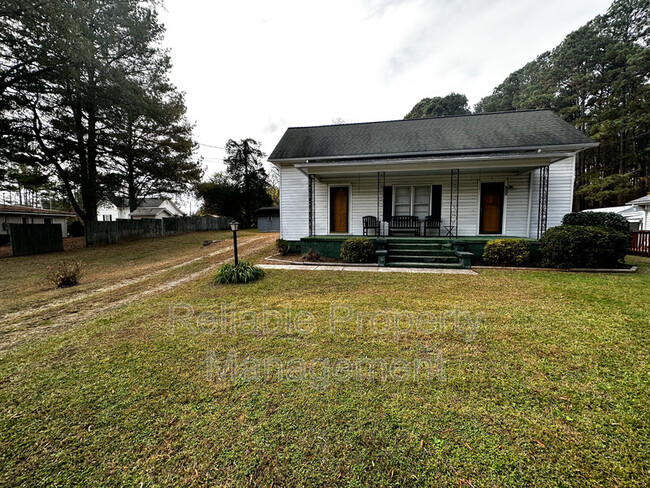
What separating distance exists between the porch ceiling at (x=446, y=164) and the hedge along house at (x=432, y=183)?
3 centimetres

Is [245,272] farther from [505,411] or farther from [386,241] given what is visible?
[505,411]

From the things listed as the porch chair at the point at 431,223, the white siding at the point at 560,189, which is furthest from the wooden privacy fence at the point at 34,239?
the white siding at the point at 560,189

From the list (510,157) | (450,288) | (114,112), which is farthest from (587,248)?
(114,112)

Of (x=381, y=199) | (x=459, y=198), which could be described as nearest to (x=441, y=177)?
(x=459, y=198)

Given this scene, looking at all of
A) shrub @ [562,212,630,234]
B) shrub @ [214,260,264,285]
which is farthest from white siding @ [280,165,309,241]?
shrub @ [562,212,630,234]

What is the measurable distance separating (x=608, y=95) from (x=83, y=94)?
36457mm

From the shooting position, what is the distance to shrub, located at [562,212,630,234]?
24.7 ft

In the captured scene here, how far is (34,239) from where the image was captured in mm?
12375

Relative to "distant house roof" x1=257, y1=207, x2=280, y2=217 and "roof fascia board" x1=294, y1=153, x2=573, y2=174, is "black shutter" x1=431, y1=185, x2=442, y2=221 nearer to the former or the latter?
"roof fascia board" x1=294, y1=153, x2=573, y2=174

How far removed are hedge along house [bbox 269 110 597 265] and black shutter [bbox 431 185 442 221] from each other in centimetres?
4

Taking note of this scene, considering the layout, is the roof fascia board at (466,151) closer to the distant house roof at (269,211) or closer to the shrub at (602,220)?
the shrub at (602,220)

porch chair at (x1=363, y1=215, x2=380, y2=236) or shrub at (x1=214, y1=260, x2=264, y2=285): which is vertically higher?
porch chair at (x1=363, y1=215, x2=380, y2=236)

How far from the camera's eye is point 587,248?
656cm

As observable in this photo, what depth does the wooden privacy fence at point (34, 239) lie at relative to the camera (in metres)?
11.8
